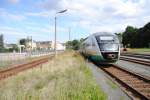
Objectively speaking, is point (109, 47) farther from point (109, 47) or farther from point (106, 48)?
point (106, 48)

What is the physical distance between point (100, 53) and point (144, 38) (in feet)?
293

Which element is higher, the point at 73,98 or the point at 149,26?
the point at 149,26

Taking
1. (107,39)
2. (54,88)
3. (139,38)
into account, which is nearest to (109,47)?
(107,39)

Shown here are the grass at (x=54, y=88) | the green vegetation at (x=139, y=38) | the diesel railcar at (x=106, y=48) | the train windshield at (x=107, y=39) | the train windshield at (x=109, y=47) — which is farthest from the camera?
the green vegetation at (x=139, y=38)

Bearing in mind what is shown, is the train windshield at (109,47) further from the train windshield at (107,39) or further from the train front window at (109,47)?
the train windshield at (107,39)

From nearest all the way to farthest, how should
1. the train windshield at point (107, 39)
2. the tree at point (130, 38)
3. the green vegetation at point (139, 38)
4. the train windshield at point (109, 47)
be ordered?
the train windshield at point (109, 47), the train windshield at point (107, 39), the green vegetation at point (139, 38), the tree at point (130, 38)

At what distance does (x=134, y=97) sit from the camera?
12.3m

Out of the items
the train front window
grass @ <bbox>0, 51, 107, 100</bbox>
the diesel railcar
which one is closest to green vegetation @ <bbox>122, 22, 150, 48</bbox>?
the diesel railcar

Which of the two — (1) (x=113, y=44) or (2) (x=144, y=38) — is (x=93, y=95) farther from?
(2) (x=144, y=38)

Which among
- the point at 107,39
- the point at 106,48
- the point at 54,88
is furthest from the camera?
the point at 107,39

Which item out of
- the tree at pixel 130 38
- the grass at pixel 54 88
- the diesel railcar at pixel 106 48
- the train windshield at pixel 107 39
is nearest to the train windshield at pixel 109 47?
the diesel railcar at pixel 106 48

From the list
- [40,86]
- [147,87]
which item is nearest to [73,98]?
[40,86]

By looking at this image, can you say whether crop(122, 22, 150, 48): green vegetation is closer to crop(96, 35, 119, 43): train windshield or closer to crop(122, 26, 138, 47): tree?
crop(122, 26, 138, 47): tree

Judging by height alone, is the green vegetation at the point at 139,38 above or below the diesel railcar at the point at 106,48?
above
